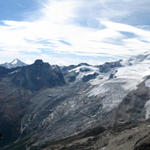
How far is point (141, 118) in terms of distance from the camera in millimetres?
198750

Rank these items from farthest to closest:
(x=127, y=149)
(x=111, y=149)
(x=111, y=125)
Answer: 1. (x=111, y=125)
2. (x=111, y=149)
3. (x=127, y=149)

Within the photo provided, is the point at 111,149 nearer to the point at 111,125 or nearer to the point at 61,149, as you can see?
the point at 61,149

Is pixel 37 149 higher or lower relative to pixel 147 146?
lower

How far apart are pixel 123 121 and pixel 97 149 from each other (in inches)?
3483

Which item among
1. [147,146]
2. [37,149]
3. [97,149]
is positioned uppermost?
[147,146]

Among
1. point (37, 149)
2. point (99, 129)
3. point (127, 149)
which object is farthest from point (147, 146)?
point (37, 149)

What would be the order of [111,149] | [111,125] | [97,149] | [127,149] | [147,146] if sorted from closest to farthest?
[147,146] → [127,149] → [111,149] → [97,149] → [111,125]

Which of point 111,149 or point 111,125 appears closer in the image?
point 111,149

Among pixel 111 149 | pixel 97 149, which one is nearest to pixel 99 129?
pixel 97 149

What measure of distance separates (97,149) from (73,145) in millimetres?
35396

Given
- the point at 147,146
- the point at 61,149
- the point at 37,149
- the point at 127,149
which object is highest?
the point at 147,146

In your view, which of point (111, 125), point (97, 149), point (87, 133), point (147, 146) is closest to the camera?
point (147, 146)

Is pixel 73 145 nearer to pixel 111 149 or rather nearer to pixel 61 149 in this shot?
pixel 61 149

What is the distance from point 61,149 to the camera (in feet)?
488
